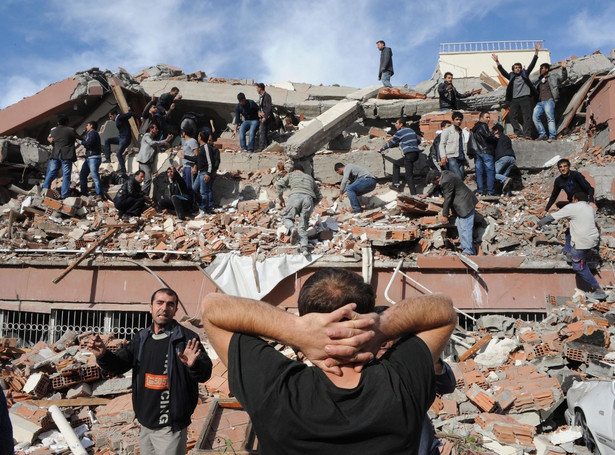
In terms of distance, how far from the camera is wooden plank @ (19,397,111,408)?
6.69m

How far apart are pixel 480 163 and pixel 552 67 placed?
4.68 meters

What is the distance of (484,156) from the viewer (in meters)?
11.0

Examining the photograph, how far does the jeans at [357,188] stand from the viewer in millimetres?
10836

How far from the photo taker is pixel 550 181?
36.8ft

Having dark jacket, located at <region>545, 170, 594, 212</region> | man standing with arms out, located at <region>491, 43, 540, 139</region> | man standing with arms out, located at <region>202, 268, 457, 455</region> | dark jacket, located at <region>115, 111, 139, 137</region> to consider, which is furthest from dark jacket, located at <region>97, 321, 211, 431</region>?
man standing with arms out, located at <region>491, 43, 540, 139</region>

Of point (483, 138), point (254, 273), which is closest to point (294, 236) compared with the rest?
point (254, 273)

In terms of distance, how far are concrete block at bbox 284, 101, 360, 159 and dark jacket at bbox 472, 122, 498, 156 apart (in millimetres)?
3582

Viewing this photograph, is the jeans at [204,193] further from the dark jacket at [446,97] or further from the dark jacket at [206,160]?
the dark jacket at [446,97]

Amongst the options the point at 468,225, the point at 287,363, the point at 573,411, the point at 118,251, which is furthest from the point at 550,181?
the point at 287,363

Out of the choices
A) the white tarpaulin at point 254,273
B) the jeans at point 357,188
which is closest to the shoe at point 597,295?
the white tarpaulin at point 254,273

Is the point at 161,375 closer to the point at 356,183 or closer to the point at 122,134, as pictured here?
the point at 356,183

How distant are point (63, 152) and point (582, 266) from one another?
11.1m

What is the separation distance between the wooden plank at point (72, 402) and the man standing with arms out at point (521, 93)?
11.3m

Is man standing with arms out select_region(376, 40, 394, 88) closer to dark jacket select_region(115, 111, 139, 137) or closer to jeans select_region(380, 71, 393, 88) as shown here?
jeans select_region(380, 71, 393, 88)
